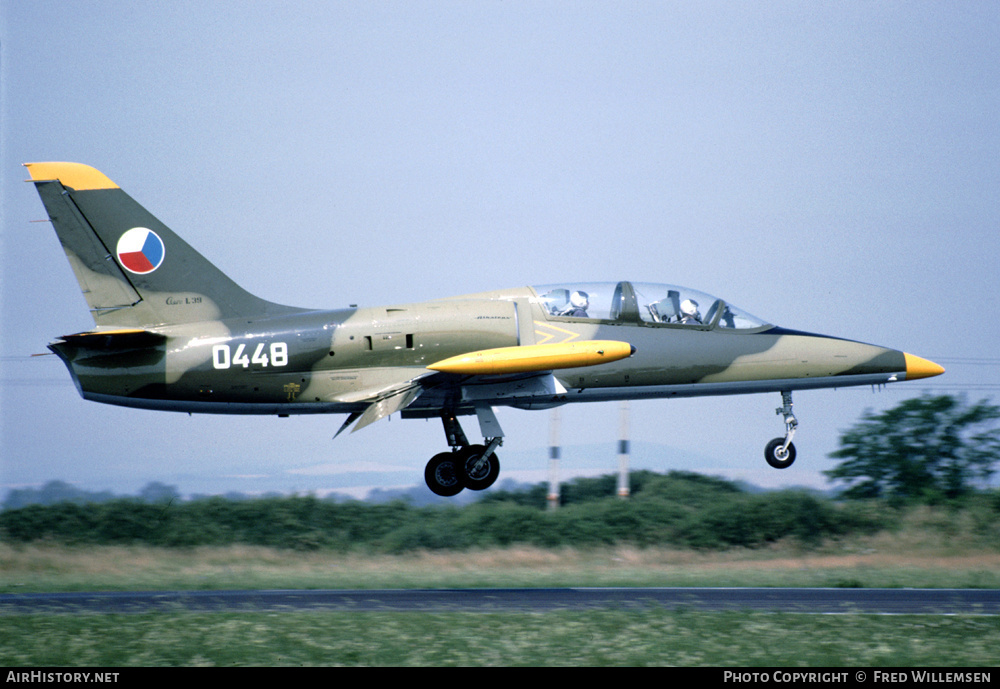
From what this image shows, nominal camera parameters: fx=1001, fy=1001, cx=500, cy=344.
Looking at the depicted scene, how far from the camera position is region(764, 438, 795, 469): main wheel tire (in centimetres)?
1853

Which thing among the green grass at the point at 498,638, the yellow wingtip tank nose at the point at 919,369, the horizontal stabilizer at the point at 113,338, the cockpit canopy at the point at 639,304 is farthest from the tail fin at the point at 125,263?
the yellow wingtip tank nose at the point at 919,369

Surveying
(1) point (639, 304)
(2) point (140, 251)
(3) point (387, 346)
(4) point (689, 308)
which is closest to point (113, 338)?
(2) point (140, 251)

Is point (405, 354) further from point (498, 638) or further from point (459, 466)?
point (498, 638)

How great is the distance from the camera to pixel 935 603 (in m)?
18.1

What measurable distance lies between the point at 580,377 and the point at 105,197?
9.32 metres

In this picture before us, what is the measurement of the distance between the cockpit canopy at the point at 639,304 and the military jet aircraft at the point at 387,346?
0.08ft

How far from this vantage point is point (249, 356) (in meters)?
17.3

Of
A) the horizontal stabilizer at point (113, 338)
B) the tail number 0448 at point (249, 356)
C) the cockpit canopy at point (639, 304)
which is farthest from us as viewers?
the cockpit canopy at point (639, 304)

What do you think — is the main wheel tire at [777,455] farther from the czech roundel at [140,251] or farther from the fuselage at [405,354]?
the czech roundel at [140,251]

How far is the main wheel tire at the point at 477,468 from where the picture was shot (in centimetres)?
1812

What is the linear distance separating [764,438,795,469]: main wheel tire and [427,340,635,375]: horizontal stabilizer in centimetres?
481

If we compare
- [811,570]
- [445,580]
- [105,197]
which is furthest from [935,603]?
[105,197]

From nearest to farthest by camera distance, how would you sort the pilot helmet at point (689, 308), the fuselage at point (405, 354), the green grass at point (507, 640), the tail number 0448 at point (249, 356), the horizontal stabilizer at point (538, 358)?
1. the green grass at point (507, 640)
2. the horizontal stabilizer at point (538, 358)
3. the fuselage at point (405, 354)
4. the tail number 0448 at point (249, 356)
5. the pilot helmet at point (689, 308)
